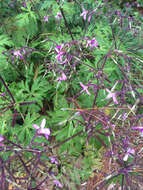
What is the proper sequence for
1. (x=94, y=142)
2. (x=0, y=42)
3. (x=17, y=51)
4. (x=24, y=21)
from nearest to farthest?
(x=17, y=51)
(x=94, y=142)
(x=0, y=42)
(x=24, y=21)

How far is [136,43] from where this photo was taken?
314 centimetres

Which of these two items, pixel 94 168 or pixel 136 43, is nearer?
pixel 94 168

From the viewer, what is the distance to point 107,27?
2715 millimetres

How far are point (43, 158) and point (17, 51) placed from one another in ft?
3.31

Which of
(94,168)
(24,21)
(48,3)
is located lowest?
(94,168)

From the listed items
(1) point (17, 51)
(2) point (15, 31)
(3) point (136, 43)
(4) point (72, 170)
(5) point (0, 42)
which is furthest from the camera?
(3) point (136, 43)

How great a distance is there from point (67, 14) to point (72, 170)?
7.70 ft

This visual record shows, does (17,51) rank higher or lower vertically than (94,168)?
higher

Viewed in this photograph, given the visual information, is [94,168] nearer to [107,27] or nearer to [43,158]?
[43,158]

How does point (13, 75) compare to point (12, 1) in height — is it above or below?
below

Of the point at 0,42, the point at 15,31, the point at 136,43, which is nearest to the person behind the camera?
the point at 0,42

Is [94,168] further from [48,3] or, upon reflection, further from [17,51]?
[48,3]

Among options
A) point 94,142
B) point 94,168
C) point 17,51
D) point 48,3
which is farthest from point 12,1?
point 94,168

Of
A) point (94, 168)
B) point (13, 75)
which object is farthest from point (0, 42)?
point (94, 168)
